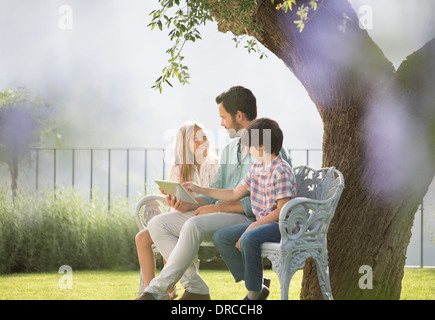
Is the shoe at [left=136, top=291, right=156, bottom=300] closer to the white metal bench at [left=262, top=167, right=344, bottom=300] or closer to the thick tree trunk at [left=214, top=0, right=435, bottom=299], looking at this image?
the white metal bench at [left=262, top=167, right=344, bottom=300]

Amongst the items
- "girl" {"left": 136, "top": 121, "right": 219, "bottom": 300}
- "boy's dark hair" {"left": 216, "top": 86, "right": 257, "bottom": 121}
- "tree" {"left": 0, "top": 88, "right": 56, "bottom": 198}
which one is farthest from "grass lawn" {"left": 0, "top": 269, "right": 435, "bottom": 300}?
"tree" {"left": 0, "top": 88, "right": 56, "bottom": 198}

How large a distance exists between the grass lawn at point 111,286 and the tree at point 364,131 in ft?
2.60

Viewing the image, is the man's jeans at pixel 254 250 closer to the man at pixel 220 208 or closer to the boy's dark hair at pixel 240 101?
the man at pixel 220 208

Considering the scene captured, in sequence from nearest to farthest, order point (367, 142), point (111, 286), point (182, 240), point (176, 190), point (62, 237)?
point (182, 240) → point (176, 190) → point (367, 142) → point (111, 286) → point (62, 237)

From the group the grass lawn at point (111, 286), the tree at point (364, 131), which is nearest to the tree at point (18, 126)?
the grass lawn at point (111, 286)

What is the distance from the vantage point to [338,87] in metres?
4.03

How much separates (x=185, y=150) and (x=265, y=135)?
780 mm

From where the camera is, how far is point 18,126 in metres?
8.60

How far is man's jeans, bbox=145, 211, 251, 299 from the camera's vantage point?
321 cm

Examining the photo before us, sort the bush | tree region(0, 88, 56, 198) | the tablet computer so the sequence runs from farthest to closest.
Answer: tree region(0, 88, 56, 198)
the bush
the tablet computer

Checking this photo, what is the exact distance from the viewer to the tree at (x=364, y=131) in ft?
12.9

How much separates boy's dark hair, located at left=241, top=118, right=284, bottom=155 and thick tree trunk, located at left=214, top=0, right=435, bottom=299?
1.00 meters

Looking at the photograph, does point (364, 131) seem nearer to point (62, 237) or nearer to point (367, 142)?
point (367, 142)

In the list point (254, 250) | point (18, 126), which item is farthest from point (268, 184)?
point (18, 126)
